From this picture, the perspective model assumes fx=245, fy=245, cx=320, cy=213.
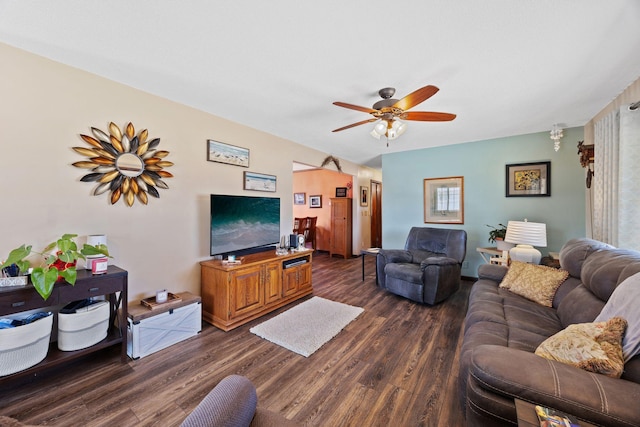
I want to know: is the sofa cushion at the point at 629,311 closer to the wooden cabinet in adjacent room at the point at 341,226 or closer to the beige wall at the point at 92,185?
the beige wall at the point at 92,185

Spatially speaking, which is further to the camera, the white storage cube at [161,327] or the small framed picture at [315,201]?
the small framed picture at [315,201]

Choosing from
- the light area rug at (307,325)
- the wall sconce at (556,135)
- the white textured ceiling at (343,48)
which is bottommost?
the light area rug at (307,325)

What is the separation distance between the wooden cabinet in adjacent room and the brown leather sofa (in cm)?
424

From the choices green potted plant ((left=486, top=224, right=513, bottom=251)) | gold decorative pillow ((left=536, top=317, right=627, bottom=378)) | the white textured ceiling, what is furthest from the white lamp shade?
gold decorative pillow ((left=536, top=317, right=627, bottom=378))

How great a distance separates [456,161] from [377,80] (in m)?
3.00

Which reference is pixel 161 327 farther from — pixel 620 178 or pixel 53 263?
pixel 620 178

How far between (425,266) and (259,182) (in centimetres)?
261

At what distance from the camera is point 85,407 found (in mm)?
1602

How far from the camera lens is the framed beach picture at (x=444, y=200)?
14.7ft

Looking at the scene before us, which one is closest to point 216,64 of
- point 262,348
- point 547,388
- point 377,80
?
point 377,80

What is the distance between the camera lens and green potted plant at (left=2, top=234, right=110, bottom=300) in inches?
62.3

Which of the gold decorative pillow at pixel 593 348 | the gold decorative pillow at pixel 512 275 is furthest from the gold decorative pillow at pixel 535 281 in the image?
the gold decorative pillow at pixel 593 348

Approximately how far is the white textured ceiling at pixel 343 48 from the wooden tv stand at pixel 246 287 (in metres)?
1.84

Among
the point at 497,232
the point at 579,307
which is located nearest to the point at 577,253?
the point at 579,307
